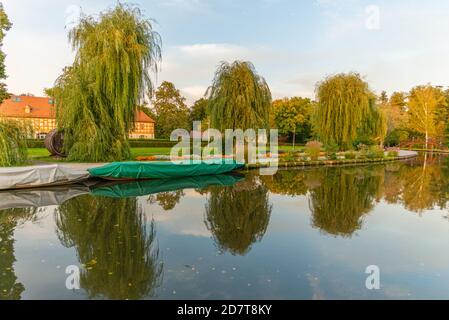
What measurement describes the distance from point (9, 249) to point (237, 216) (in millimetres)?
4999

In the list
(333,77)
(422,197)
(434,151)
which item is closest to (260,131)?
(333,77)

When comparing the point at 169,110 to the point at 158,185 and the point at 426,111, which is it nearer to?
the point at 158,185

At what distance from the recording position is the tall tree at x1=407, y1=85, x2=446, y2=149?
160 ft

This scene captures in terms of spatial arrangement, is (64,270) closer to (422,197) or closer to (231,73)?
(422,197)

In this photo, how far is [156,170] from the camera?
46.7 feet

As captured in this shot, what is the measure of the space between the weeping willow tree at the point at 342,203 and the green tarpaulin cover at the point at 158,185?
4224 mm

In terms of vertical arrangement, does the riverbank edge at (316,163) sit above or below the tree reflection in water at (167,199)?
above

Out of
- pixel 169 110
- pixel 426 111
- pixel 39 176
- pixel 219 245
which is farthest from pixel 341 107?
pixel 426 111

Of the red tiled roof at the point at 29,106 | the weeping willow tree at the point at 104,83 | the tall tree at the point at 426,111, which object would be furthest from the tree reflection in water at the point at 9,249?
the tall tree at the point at 426,111

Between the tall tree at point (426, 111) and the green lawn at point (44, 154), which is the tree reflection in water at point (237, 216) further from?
the tall tree at point (426, 111)

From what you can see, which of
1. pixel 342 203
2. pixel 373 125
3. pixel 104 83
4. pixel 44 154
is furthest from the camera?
pixel 373 125

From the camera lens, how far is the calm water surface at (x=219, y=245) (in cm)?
422

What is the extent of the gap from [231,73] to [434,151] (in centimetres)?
4161

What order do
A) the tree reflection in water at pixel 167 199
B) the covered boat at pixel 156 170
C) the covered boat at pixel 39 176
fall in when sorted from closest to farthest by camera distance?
the tree reflection in water at pixel 167 199, the covered boat at pixel 39 176, the covered boat at pixel 156 170
